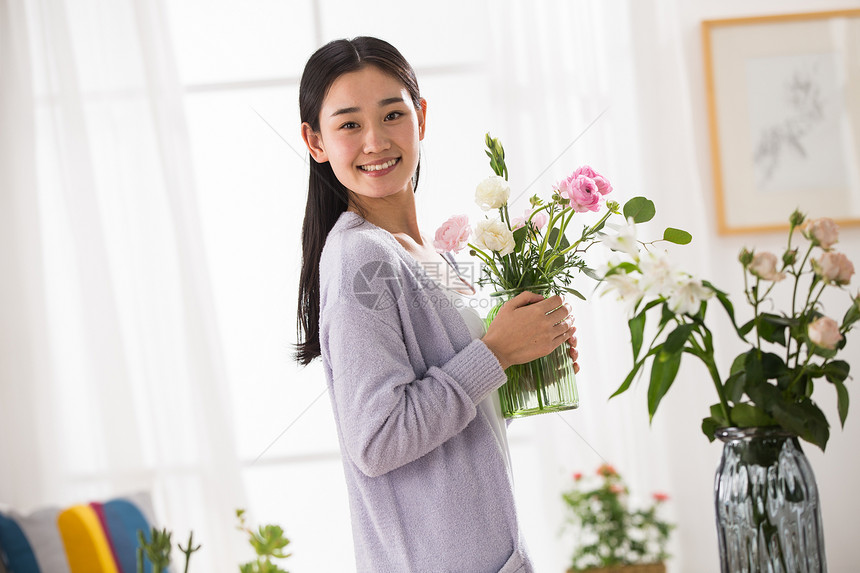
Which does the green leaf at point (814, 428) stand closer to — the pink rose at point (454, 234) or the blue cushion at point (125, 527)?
the pink rose at point (454, 234)

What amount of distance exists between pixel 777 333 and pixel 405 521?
59 centimetres

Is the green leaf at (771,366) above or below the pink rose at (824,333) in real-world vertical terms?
below

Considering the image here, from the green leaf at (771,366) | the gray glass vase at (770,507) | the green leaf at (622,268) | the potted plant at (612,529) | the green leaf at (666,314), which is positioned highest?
the green leaf at (622,268)

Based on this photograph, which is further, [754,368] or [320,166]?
[320,166]

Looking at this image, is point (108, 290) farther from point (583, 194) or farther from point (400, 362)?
point (583, 194)

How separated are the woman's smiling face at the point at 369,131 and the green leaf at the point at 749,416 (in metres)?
0.66

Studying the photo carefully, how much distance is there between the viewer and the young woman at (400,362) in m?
1.11

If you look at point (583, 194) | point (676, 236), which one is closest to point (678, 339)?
point (676, 236)

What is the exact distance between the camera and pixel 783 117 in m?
2.81

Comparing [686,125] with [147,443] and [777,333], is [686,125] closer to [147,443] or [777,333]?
[777,333]

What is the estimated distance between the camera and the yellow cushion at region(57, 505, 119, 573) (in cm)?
212

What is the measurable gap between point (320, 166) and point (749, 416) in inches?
33.2

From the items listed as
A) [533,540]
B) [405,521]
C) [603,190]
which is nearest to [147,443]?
[533,540]

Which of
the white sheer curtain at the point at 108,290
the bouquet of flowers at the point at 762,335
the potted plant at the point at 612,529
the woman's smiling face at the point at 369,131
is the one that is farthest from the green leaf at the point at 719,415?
the white sheer curtain at the point at 108,290
